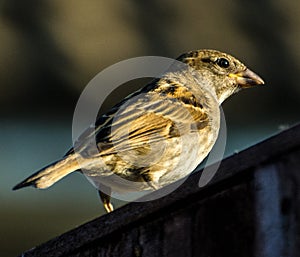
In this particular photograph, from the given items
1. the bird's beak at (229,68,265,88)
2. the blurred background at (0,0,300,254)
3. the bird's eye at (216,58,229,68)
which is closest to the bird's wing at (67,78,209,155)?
the bird's beak at (229,68,265,88)

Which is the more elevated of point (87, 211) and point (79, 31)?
point (79, 31)

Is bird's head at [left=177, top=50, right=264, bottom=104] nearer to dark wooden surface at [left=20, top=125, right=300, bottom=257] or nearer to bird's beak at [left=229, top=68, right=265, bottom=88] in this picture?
bird's beak at [left=229, top=68, right=265, bottom=88]

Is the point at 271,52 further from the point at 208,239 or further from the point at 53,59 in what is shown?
the point at 208,239

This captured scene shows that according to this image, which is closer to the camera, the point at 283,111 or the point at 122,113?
the point at 122,113

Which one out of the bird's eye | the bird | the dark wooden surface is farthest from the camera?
the bird's eye

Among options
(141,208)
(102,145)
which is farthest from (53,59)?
(141,208)

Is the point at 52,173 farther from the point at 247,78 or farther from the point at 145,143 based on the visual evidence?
the point at 247,78

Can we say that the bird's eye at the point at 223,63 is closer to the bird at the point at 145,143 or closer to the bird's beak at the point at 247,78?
the bird's beak at the point at 247,78
